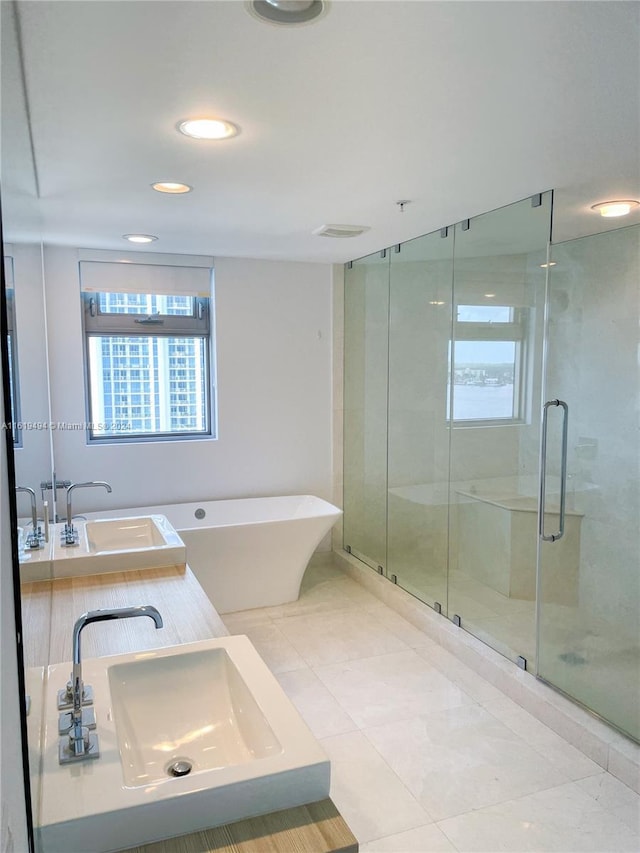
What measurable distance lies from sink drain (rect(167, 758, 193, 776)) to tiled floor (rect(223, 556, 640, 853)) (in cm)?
96

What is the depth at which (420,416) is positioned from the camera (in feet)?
13.6

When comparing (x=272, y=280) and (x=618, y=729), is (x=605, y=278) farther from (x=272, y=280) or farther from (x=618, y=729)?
(x=272, y=280)

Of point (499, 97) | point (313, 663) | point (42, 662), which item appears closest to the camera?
point (42, 662)

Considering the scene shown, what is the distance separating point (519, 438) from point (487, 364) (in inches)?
18.7

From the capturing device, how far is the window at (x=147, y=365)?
14.7ft

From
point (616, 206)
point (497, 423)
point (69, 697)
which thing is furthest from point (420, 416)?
point (69, 697)

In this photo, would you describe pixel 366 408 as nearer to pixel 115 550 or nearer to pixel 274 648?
pixel 274 648

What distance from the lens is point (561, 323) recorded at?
121 inches

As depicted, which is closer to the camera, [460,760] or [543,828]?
[543,828]

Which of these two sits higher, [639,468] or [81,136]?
[81,136]

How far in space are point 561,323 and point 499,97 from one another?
1.50 meters

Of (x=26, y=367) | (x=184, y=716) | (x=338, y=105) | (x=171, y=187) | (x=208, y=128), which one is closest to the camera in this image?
(x=26, y=367)

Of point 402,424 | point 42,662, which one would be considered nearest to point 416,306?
point 402,424

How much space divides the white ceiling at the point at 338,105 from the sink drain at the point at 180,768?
1491 mm
